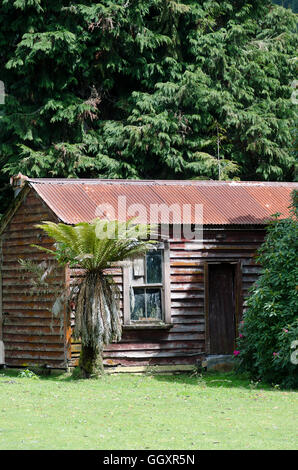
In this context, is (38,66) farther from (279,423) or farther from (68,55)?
(279,423)

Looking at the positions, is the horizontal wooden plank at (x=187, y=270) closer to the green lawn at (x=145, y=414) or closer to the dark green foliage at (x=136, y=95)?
the green lawn at (x=145, y=414)

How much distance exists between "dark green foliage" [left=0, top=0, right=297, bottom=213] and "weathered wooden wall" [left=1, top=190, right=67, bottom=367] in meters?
7.33

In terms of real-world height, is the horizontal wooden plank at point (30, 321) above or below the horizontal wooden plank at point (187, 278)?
below

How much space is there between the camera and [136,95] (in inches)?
1021

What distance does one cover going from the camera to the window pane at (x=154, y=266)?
53.2 ft

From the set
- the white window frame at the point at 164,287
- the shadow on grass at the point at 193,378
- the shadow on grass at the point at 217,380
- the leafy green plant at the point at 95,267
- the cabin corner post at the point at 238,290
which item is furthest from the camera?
the cabin corner post at the point at 238,290

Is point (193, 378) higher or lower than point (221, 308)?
lower

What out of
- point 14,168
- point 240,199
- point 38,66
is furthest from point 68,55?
point 240,199

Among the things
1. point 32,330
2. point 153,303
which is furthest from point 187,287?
point 32,330

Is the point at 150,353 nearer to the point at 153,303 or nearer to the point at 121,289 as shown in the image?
the point at 153,303

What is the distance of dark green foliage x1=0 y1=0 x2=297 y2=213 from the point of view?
2517cm

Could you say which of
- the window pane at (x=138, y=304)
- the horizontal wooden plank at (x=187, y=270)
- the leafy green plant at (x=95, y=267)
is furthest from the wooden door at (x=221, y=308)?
the leafy green plant at (x=95, y=267)

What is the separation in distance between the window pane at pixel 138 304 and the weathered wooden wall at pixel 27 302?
4.92 ft

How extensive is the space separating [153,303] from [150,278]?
52 centimetres
